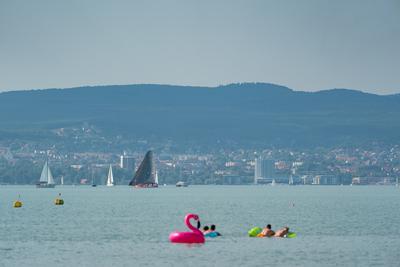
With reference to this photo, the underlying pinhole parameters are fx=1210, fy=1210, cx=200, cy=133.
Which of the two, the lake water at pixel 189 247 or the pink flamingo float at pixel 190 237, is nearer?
the lake water at pixel 189 247

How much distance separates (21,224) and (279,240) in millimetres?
33385

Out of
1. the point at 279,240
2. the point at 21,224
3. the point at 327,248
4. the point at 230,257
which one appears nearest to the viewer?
the point at 230,257

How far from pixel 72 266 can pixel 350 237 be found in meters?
31.4

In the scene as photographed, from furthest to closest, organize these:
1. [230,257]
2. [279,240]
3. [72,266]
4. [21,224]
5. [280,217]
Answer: [280,217], [21,224], [279,240], [230,257], [72,266]

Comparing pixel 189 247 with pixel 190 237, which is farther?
pixel 190 237

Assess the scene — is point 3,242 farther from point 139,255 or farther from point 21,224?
point 21,224

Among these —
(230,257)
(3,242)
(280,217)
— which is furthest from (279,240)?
(280,217)

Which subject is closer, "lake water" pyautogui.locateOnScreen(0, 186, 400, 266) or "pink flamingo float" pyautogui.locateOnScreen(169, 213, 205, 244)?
"lake water" pyautogui.locateOnScreen(0, 186, 400, 266)

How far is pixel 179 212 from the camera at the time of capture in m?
147

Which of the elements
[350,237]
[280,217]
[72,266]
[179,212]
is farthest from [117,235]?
[179,212]

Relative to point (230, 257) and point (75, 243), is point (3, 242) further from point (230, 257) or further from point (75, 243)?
point (230, 257)

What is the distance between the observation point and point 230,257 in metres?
78.6

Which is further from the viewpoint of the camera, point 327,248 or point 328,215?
point 328,215

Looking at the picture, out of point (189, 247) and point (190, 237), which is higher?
point (190, 237)
